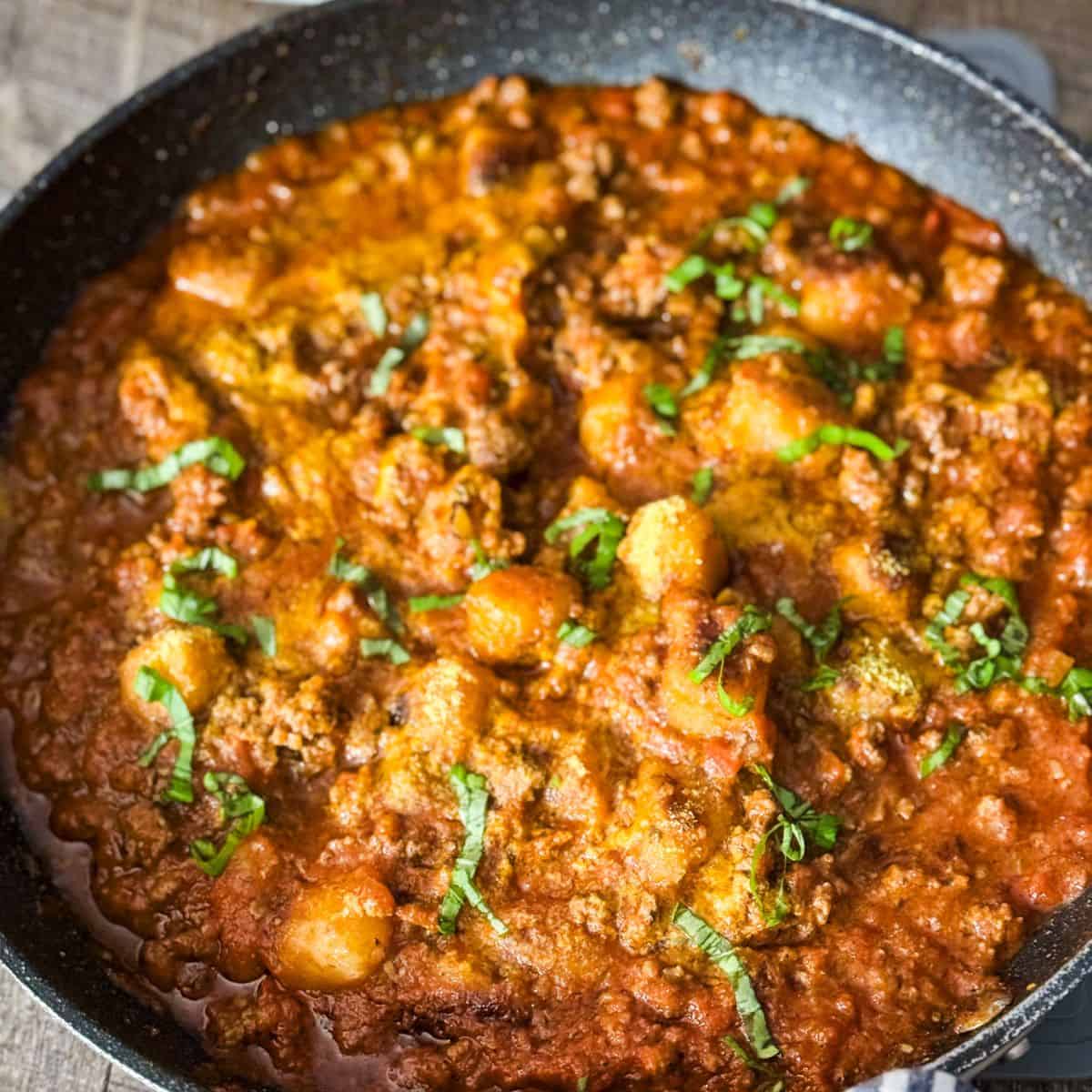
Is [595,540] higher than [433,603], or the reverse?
[595,540]

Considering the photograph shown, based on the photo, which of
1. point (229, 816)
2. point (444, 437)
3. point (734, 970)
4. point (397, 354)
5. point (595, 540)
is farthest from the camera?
point (397, 354)

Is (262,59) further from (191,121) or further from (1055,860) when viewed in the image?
(1055,860)

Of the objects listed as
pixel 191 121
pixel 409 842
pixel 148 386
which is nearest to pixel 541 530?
pixel 409 842

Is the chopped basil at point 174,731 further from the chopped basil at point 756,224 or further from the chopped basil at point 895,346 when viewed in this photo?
the chopped basil at point 895,346

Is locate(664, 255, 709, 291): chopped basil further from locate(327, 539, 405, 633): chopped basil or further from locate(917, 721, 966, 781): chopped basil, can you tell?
locate(917, 721, 966, 781): chopped basil

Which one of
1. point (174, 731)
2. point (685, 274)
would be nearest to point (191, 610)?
point (174, 731)

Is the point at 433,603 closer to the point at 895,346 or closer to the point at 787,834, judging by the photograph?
the point at 787,834
